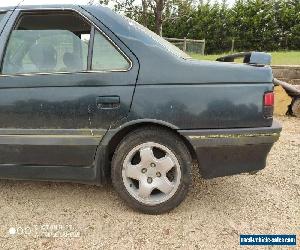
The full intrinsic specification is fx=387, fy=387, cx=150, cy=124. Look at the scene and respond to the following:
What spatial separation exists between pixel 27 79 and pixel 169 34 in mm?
22856

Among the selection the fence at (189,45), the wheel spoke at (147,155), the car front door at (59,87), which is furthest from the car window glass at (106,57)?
the fence at (189,45)

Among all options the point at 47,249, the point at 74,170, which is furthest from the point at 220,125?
the point at 47,249

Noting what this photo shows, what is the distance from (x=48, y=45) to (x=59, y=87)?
411 mm

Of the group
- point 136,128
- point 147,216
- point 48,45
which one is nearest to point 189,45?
point 48,45

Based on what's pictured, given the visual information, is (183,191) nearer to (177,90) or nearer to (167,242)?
(167,242)

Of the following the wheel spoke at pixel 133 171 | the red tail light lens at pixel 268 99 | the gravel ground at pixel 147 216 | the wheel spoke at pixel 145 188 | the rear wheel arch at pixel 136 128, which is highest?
the red tail light lens at pixel 268 99

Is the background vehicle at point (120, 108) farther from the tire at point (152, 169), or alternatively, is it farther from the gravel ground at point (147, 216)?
the gravel ground at point (147, 216)

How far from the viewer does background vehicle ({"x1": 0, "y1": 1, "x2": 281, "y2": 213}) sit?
300cm

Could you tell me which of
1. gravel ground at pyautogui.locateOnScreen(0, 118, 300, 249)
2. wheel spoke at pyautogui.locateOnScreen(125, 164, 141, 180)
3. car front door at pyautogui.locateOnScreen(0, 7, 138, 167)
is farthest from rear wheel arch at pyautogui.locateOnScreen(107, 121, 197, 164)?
gravel ground at pyautogui.locateOnScreen(0, 118, 300, 249)

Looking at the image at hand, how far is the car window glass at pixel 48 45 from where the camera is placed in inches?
124

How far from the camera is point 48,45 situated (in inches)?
127

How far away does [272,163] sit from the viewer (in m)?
4.53

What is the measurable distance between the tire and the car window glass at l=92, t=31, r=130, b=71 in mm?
545

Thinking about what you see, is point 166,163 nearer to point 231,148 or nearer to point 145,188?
point 145,188
